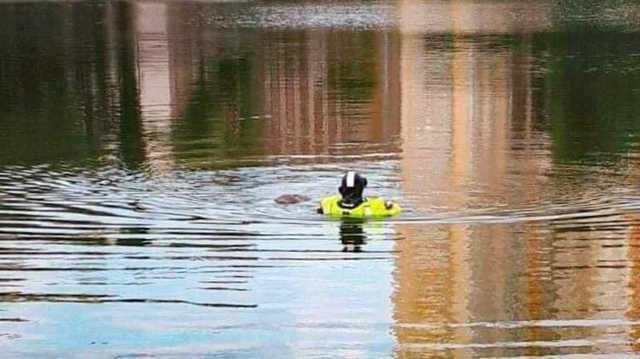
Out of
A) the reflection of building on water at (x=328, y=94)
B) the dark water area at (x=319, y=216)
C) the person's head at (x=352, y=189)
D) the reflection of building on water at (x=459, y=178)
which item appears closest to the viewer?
the dark water area at (x=319, y=216)

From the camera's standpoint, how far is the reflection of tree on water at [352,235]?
18438 millimetres

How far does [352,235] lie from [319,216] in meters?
1.46

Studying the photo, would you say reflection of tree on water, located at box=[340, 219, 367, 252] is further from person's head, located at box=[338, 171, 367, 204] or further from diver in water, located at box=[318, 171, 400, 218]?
person's head, located at box=[338, 171, 367, 204]

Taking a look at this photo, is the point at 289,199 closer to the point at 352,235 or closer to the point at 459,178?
the point at 352,235

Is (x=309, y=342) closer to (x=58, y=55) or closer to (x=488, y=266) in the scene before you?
(x=488, y=266)

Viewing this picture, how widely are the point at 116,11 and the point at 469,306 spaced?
11241 centimetres

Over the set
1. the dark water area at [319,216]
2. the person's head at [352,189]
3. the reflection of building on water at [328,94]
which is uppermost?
the person's head at [352,189]

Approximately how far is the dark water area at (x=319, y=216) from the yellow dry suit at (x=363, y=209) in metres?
0.24

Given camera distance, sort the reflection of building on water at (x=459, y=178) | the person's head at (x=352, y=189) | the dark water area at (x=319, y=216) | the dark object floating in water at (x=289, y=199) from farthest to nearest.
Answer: the dark object floating in water at (x=289, y=199)
the person's head at (x=352, y=189)
the reflection of building on water at (x=459, y=178)
the dark water area at (x=319, y=216)

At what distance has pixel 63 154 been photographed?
28.3 metres

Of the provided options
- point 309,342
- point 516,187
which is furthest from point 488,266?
point 516,187

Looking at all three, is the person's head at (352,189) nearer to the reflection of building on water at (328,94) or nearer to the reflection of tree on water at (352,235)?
the reflection of tree on water at (352,235)

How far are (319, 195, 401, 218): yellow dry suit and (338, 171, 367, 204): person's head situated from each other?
0.37ft

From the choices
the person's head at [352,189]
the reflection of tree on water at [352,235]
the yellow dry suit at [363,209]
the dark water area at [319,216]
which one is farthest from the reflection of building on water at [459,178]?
the person's head at [352,189]
